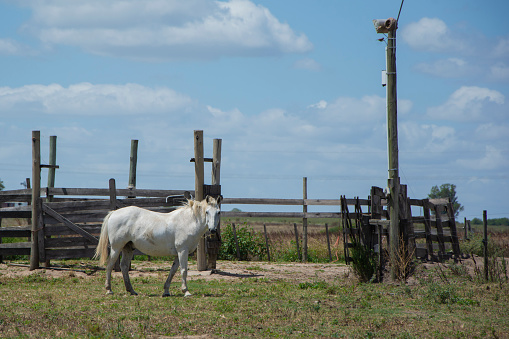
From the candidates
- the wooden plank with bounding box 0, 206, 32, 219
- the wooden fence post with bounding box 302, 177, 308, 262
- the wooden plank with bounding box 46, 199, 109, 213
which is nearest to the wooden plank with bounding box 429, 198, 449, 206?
the wooden fence post with bounding box 302, 177, 308, 262

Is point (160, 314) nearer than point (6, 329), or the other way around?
point (6, 329)

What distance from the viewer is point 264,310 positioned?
9148 millimetres

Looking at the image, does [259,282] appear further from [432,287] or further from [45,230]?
[45,230]

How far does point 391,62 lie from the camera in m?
12.7

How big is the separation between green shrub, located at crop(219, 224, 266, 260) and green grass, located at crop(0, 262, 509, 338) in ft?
19.5

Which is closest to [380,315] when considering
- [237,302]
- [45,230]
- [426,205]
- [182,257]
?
[237,302]

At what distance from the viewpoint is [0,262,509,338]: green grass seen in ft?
25.3

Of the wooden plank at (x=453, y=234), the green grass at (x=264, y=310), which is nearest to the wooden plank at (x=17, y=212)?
the green grass at (x=264, y=310)

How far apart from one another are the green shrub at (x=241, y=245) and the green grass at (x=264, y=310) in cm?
595

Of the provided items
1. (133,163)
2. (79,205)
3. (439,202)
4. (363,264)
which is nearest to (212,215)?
(363,264)

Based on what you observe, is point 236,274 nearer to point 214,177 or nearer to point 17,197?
point 214,177

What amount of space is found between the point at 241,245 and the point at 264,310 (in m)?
9.65

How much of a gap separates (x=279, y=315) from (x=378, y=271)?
186 inches

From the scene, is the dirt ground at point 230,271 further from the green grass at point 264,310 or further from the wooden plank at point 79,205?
the wooden plank at point 79,205
